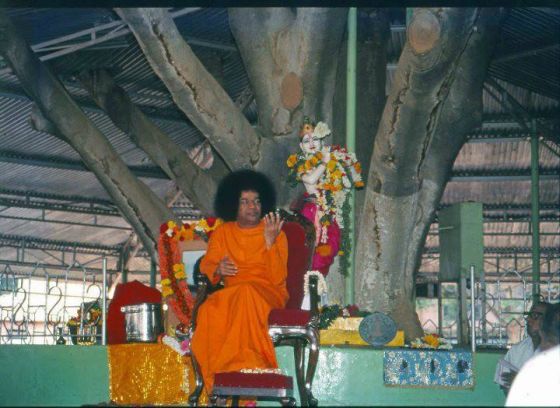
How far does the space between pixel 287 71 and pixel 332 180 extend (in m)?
1.77

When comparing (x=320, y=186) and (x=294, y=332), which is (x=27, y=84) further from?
(x=294, y=332)

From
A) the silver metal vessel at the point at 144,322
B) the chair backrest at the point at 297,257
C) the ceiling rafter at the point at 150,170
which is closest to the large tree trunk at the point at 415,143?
the chair backrest at the point at 297,257

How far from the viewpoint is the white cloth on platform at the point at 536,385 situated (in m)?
3.44

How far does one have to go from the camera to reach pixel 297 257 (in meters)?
7.55

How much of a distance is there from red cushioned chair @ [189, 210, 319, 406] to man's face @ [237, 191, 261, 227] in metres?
0.33

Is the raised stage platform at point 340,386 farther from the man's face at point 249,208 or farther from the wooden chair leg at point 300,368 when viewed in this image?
the man's face at point 249,208

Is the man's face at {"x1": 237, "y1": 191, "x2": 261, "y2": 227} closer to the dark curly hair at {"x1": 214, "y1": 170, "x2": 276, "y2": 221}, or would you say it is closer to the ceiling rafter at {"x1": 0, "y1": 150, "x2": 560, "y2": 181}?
the dark curly hair at {"x1": 214, "y1": 170, "x2": 276, "y2": 221}

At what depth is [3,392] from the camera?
848cm

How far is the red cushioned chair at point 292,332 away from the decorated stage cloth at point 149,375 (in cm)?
98

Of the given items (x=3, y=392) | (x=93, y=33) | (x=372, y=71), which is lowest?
(x=3, y=392)

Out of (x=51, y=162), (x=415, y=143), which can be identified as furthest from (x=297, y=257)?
(x=51, y=162)

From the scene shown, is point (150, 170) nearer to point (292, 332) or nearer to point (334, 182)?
point (334, 182)

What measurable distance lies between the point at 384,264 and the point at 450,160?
1.49 m

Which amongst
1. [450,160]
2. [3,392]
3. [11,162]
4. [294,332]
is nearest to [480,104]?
[450,160]
